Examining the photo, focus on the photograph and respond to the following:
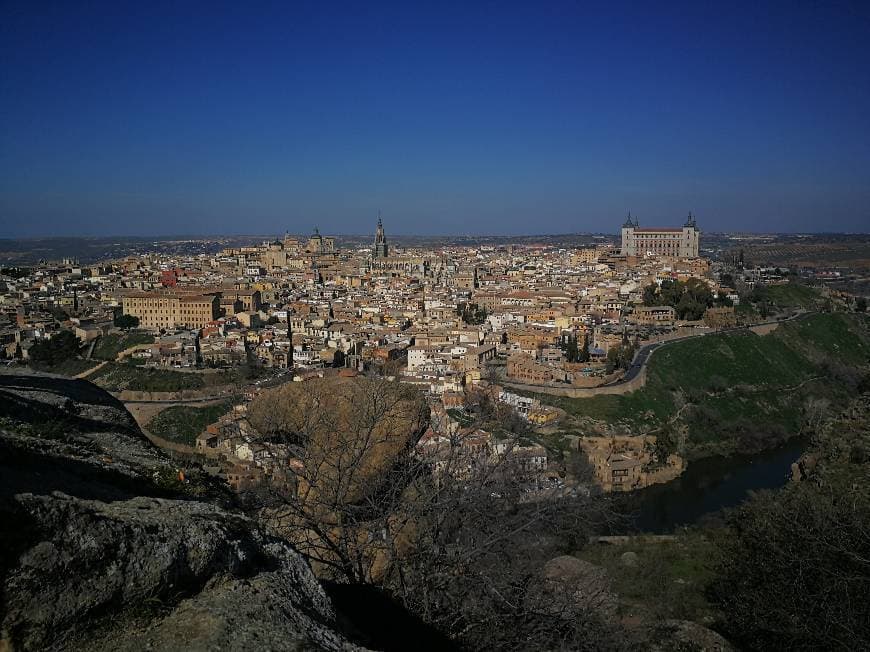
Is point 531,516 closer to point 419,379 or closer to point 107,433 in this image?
point 107,433

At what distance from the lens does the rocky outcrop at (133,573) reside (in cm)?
158

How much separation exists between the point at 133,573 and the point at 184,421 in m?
18.6

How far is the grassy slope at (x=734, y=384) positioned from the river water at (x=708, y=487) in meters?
0.95

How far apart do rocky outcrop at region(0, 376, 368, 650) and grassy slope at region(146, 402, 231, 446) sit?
1645cm

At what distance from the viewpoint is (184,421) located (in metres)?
19.1

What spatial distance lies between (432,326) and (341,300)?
1213 centimetres

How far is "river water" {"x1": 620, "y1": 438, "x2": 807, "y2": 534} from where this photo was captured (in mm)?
15539

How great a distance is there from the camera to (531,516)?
3.37m

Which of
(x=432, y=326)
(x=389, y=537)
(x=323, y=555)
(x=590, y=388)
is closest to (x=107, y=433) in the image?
(x=323, y=555)

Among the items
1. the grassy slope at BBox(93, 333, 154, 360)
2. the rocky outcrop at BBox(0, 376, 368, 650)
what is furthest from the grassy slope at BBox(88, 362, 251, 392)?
the rocky outcrop at BBox(0, 376, 368, 650)

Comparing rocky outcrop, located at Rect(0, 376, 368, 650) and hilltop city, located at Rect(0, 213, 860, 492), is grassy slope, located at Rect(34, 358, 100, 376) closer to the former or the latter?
hilltop city, located at Rect(0, 213, 860, 492)

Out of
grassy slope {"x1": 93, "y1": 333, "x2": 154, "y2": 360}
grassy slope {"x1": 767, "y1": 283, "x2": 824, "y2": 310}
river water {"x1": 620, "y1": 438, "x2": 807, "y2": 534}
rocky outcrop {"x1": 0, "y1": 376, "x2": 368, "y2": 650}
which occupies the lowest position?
river water {"x1": 620, "y1": 438, "x2": 807, "y2": 534}

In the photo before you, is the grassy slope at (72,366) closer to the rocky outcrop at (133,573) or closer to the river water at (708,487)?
the river water at (708,487)

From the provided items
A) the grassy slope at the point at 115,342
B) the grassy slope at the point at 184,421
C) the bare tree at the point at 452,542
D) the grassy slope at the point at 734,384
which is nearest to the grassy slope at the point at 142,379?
the grassy slope at the point at 184,421
